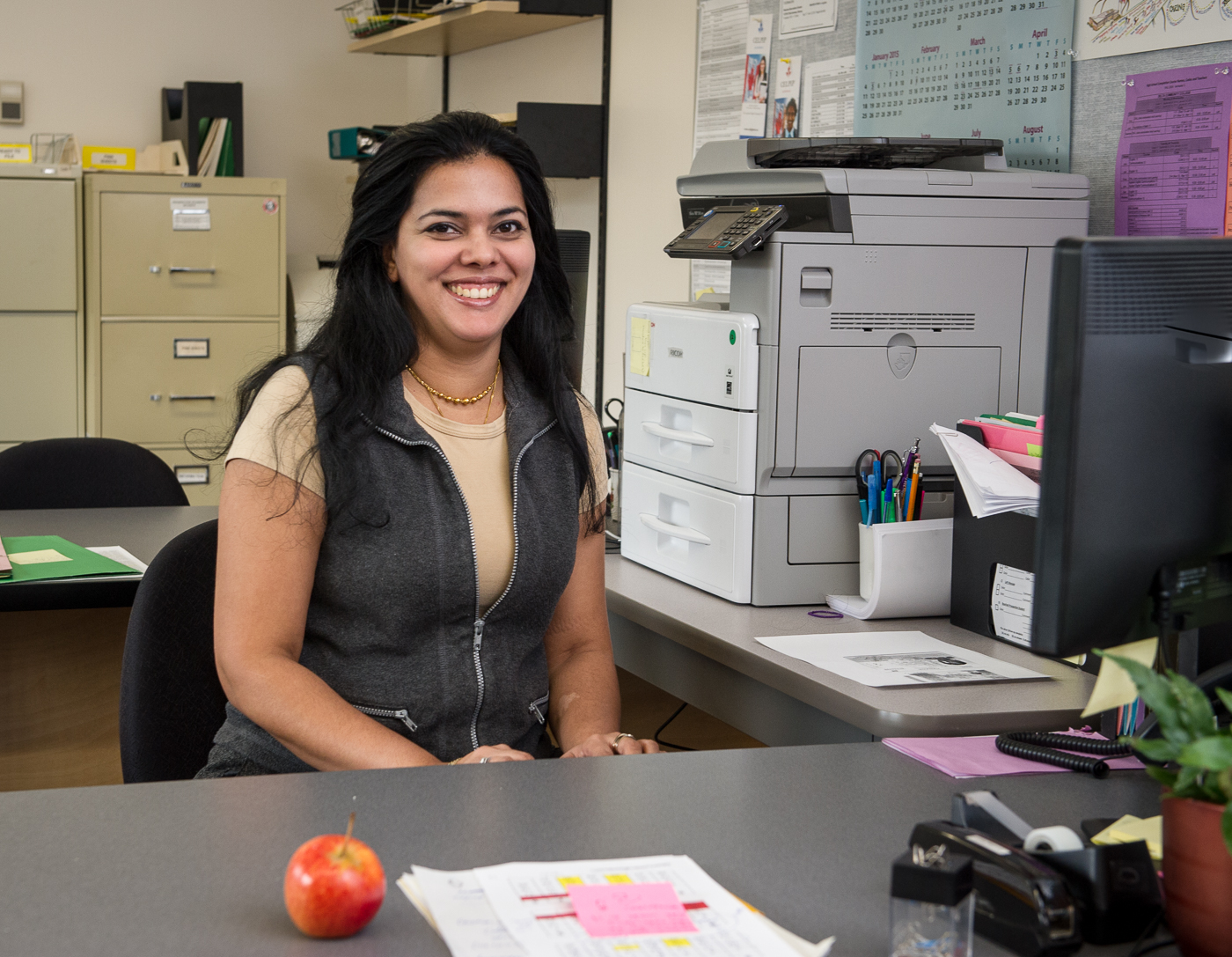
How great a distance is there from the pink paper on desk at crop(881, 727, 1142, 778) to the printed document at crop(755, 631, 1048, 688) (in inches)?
6.5

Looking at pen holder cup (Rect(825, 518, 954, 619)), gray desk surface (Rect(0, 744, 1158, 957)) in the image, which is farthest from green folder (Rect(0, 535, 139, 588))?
pen holder cup (Rect(825, 518, 954, 619))

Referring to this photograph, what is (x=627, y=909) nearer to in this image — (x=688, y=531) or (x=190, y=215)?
(x=688, y=531)

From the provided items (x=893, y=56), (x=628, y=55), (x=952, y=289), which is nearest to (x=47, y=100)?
(x=628, y=55)

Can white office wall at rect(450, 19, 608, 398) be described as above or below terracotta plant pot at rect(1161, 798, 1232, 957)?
above

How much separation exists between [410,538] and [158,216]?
3030mm

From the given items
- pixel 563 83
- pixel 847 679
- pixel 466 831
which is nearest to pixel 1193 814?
pixel 466 831

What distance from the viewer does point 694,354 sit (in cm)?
188

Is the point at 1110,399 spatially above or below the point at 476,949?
above

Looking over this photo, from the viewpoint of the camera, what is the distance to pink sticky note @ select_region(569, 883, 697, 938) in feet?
2.65

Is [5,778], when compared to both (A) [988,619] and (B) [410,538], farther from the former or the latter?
(A) [988,619]

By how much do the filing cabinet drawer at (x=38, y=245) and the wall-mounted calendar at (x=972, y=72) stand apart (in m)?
2.61

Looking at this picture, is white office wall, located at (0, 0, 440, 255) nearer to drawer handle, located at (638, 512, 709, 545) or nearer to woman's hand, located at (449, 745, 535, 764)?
drawer handle, located at (638, 512, 709, 545)

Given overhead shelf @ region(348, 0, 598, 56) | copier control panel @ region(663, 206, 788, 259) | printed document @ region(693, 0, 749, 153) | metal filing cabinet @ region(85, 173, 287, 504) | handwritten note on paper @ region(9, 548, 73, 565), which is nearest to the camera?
copier control panel @ region(663, 206, 788, 259)

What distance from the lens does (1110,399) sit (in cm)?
88
